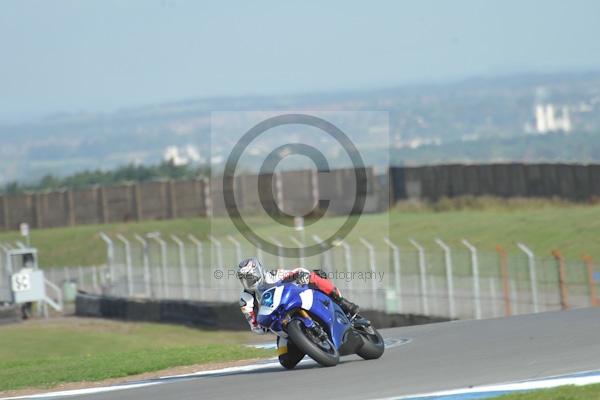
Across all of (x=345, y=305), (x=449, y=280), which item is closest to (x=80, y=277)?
(x=449, y=280)

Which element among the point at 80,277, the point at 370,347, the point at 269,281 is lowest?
the point at 80,277

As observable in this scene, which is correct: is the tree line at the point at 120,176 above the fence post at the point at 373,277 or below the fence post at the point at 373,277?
above

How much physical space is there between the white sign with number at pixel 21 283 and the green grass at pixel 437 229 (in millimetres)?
7383

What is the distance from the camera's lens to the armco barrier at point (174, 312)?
1251 inches

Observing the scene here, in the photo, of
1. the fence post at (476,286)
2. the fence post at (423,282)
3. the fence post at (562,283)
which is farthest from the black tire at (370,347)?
the fence post at (423,282)

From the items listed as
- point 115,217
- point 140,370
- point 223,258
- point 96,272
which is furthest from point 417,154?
point 140,370

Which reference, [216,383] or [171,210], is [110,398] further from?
[171,210]

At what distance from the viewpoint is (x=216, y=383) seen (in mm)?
13766

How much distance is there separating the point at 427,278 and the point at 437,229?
72.4ft

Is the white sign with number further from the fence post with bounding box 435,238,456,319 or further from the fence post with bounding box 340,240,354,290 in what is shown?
the fence post with bounding box 435,238,456,319

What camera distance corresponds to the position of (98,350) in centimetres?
2652

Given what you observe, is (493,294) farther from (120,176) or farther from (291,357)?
(120,176)

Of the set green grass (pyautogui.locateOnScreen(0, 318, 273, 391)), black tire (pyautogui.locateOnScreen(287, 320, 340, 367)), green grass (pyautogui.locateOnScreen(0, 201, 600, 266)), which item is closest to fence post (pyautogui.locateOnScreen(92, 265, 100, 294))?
green grass (pyautogui.locateOnScreen(0, 201, 600, 266))

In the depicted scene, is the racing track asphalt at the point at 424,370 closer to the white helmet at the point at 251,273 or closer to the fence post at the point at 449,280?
the white helmet at the point at 251,273
